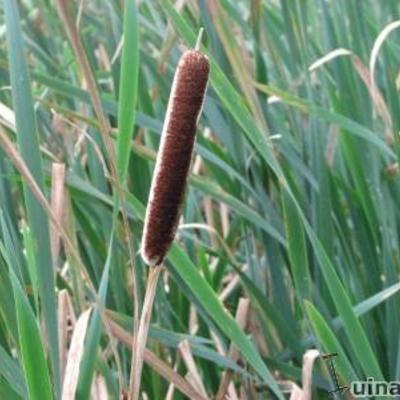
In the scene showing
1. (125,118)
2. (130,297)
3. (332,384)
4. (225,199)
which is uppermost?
(125,118)

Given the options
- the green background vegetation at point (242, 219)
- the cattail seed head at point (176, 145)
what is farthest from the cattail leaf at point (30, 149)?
the cattail seed head at point (176, 145)

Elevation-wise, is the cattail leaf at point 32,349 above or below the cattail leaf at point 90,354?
above

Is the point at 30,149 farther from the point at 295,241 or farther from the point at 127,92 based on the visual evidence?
the point at 295,241

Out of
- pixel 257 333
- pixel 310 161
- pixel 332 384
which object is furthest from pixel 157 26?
pixel 332 384

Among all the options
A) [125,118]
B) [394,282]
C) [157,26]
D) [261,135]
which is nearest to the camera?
[125,118]

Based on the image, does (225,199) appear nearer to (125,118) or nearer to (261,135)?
(261,135)

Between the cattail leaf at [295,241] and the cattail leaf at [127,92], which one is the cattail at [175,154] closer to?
the cattail leaf at [127,92]

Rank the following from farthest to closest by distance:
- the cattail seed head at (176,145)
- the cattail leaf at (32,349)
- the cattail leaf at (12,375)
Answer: the cattail leaf at (12,375)
the cattail leaf at (32,349)
the cattail seed head at (176,145)
